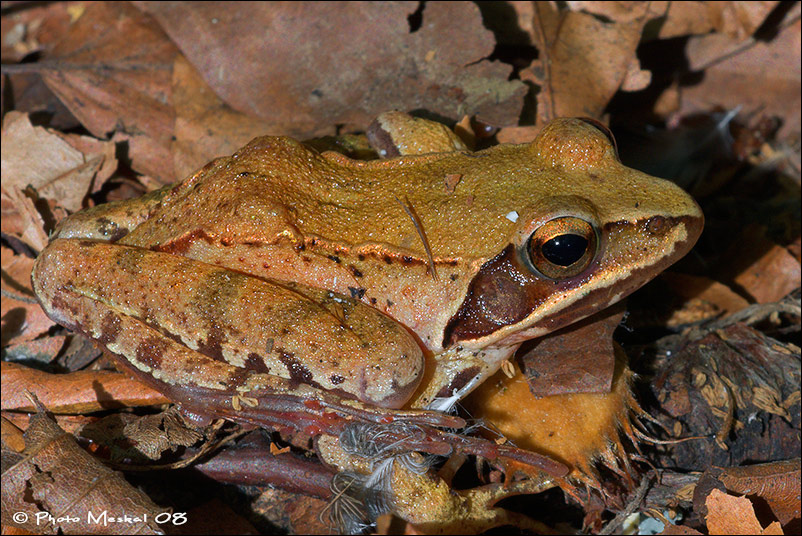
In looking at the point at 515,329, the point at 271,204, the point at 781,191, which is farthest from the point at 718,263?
the point at 271,204

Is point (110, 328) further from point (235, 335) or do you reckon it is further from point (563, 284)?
point (563, 284)

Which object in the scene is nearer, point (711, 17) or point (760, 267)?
point (760, 267)

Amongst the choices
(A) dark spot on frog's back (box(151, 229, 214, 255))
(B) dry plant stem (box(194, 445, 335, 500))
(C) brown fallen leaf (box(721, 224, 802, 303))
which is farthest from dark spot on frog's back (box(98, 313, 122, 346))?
(C) brown fallen leaf (box(721, 224, 802, 303))

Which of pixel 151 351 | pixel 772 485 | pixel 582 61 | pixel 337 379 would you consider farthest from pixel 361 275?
pixel 582 61

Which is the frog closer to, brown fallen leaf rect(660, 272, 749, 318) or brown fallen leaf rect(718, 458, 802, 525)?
brown fallen leaf rect(718, 458, 802, 525)

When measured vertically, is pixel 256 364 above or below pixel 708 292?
above

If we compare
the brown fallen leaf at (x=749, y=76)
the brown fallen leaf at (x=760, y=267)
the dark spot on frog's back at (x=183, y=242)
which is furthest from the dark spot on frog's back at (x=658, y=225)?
the brown fallen leaf at (x=749, y=76)

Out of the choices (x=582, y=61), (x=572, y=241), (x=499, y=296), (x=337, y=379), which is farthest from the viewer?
(x=582, y=61)

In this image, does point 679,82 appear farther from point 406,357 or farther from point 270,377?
point 270,377
